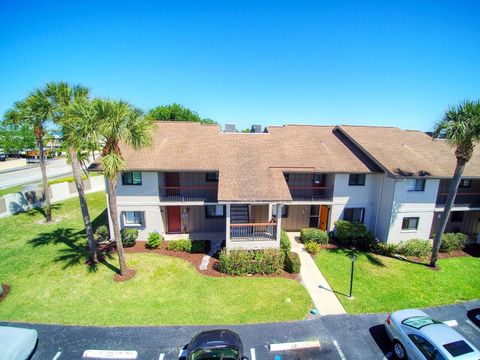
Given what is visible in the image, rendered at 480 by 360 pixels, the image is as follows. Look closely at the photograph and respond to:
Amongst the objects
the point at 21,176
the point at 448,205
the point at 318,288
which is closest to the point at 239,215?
the point at 318,288

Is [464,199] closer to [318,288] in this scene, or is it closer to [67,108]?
[318,288]

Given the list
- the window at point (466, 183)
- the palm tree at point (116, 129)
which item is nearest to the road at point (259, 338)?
the palm tree at point (116, 129)

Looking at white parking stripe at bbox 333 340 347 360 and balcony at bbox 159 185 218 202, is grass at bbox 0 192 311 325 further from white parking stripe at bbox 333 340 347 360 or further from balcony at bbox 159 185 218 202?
balcony at bbox 159 185 218 202

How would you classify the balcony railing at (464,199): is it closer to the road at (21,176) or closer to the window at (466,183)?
the window at (466,183)

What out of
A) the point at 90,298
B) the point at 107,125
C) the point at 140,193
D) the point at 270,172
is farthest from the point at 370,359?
the point at 140,193

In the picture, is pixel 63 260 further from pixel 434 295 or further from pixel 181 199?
pixel 434 295

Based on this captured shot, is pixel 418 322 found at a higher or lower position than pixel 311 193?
lower
